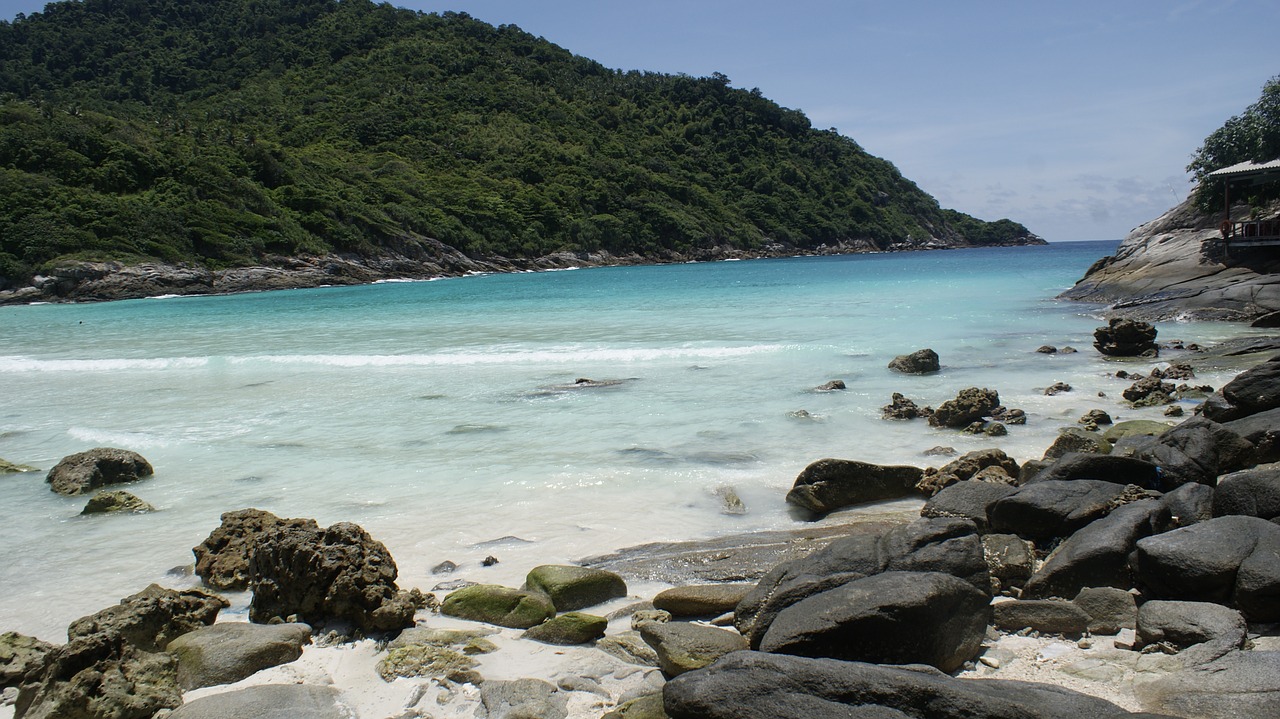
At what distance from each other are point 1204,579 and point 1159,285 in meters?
25.7

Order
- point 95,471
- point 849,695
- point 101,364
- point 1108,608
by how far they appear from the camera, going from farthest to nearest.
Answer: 1. point 101,364
2. point 95,471
3. point 1108,608
4. point 849,695

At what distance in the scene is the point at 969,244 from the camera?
155 metres

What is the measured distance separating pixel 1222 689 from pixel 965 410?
23.8ft

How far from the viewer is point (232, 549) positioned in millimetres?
5914

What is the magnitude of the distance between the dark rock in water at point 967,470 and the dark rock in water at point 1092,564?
2312 millimetres

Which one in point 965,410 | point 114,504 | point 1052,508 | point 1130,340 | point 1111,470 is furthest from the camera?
point 1130,340

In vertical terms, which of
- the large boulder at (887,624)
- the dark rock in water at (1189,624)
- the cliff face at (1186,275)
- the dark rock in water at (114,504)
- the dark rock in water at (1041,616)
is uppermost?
the cliff face at (1186,275)

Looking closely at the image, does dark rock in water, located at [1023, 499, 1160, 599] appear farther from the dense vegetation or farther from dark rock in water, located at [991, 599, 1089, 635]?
the dense vegetation

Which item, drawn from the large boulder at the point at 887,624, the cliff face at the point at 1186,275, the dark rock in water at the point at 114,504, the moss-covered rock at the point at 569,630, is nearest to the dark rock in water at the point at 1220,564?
the large boulder at the point at 887,624

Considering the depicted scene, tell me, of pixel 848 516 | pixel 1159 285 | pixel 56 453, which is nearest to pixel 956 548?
pixel 848 516

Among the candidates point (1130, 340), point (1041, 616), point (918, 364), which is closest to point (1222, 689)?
point (1041, 616)

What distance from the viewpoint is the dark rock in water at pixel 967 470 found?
7398 millimetres

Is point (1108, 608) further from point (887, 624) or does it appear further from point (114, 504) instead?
point (114, 504)

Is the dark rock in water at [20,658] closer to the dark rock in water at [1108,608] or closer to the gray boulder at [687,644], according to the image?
the gray boulder at [687,644]
